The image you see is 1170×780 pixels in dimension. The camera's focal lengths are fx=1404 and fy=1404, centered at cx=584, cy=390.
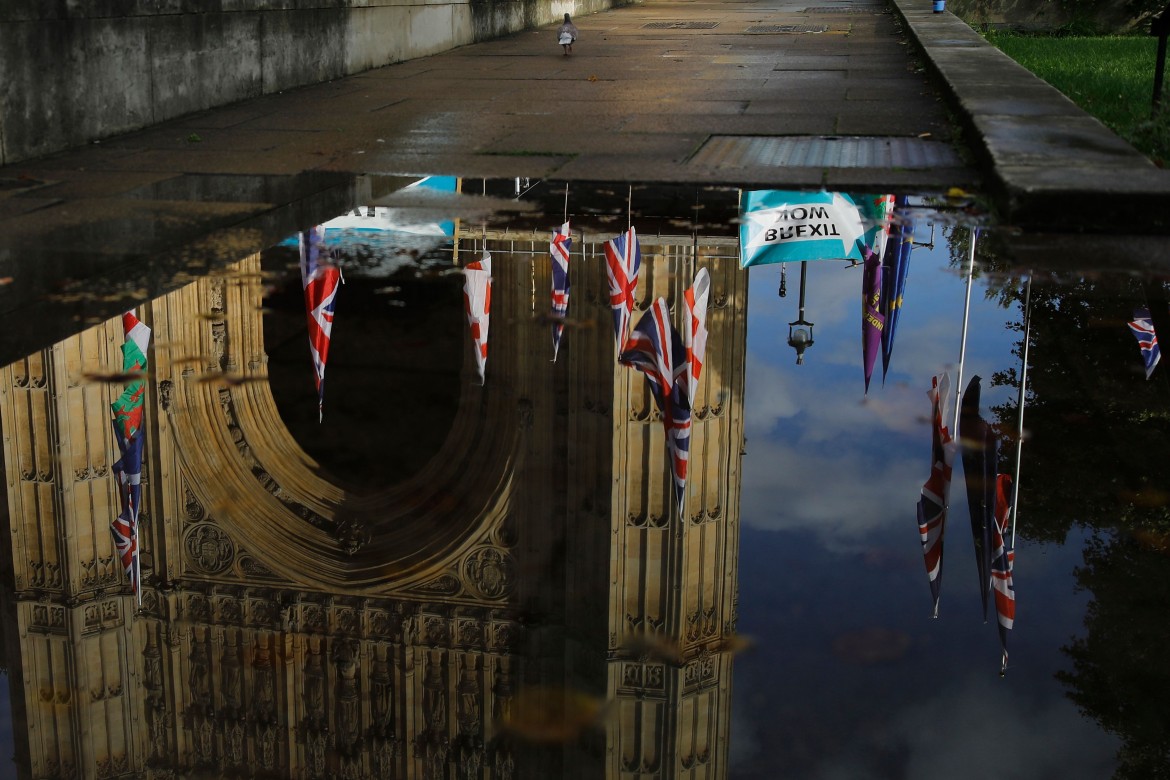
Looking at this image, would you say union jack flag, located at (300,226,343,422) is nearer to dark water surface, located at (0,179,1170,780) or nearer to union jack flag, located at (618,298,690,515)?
dark water surface, located at (0,179,1170,780)

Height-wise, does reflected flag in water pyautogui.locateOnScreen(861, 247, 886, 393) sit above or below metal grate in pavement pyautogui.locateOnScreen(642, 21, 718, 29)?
below

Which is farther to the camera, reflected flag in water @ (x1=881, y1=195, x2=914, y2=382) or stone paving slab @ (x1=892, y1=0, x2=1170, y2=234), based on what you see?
stone paving slab @ (x1=892, y1=0, x2=1170, y2=234)

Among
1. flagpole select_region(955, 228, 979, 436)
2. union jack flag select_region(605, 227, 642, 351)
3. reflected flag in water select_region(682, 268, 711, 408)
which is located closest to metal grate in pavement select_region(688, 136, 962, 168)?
flagpole select_region(955, 228, 979, 436)

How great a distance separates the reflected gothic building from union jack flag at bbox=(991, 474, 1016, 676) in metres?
0.69

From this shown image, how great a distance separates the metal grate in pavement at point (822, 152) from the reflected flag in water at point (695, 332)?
133 inches

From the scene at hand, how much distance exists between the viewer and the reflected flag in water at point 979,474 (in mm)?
3918

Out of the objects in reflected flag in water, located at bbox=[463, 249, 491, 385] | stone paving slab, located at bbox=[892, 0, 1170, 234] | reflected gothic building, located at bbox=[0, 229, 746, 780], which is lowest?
reflected gothic building, located at bbox=[0, 229, 746, 780]

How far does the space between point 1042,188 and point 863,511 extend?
3.56 metres

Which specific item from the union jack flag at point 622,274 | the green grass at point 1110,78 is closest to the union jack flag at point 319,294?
the union jack flag at point 622,274

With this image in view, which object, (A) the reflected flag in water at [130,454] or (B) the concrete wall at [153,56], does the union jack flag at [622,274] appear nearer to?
(A) the reflected flag in water at [130,454]

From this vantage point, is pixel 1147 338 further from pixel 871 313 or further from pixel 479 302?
pixel 479 302

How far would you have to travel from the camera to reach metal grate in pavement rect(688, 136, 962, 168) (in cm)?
947

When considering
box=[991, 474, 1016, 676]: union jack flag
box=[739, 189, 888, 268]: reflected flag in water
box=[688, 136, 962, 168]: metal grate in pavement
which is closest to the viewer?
box=[991, 474, 1016, 676]: union jack flag

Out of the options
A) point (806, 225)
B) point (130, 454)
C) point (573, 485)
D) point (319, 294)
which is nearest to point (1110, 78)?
point (806, 225)
